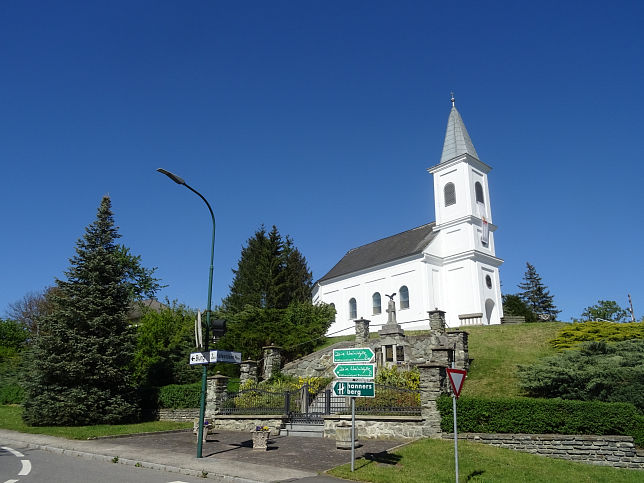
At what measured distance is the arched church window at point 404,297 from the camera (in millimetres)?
39688

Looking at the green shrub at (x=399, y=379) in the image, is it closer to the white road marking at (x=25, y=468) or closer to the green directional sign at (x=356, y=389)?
the green directional sign at (x=356, y=389)

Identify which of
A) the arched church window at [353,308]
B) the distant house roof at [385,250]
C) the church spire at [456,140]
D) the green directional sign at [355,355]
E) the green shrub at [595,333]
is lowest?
the green directional sign at [355,355]

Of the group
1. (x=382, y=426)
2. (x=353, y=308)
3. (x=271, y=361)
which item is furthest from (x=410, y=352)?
(x=353, y=308)

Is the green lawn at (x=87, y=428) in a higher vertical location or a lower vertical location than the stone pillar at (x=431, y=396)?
lower

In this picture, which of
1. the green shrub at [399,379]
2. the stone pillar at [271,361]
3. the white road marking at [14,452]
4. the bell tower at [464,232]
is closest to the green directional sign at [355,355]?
the green shrub at [399,379]

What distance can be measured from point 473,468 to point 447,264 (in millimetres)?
30658

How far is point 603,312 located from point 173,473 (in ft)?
212

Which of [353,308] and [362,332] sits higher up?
[353,308]

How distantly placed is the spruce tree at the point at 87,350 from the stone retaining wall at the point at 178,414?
4.95ft

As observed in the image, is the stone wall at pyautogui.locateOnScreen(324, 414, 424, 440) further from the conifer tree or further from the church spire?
the church spire

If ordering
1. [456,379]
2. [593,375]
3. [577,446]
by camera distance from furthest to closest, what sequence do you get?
1. [593,375]
2. [577,446]
3. [456,379]

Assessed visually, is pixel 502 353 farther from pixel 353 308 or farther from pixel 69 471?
pixel 353 308

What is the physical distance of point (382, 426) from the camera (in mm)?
14453

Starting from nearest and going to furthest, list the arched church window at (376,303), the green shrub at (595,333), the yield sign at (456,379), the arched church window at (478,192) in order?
1. the yield sign at (456,379)
2. the green shrub at (595,333)
3. the arched church window at (478,192)
4. the arched church window at (376,303)
